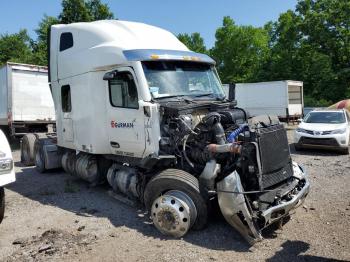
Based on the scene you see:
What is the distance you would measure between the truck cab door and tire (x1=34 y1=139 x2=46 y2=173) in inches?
150

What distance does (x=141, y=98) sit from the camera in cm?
618

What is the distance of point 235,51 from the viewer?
4350cm

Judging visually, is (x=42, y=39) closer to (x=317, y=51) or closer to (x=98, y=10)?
(x=98, y=10)

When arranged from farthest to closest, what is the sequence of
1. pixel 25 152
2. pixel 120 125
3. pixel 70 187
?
pixel 25 152 < pixel 70 187 < pixel 120 125

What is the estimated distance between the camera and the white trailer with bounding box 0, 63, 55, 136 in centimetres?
1414

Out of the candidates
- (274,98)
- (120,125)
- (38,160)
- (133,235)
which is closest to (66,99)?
(120,125)

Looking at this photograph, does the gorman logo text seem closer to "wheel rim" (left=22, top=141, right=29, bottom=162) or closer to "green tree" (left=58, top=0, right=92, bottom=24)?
"wheel rim" (left=22, top=141, right=29, bottom=162)

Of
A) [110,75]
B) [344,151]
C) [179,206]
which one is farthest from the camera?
[344,151]

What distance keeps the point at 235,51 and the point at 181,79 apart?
38.6 metres

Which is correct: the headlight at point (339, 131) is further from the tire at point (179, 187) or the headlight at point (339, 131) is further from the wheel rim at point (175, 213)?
the wheel rim at point (175, 213)

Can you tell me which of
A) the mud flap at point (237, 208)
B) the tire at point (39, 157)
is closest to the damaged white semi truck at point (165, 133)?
the mud flap at point (237, 208)

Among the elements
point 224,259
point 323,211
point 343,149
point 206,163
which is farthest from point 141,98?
point 343,149

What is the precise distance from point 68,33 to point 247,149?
5085 mm

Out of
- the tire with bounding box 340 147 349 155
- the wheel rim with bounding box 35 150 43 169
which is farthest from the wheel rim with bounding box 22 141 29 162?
the tire with bounding box 340 147 349 155
